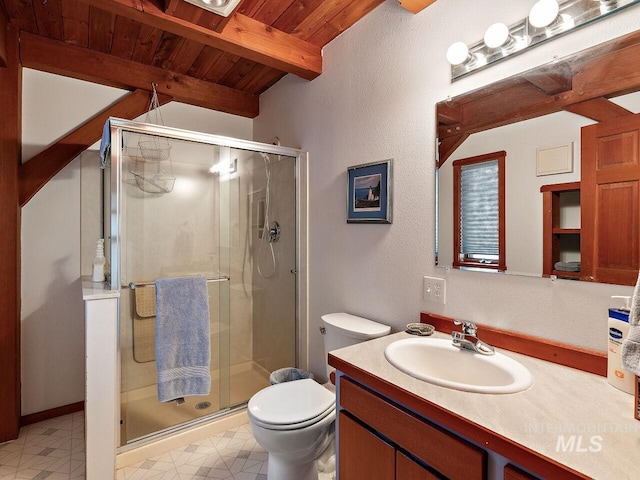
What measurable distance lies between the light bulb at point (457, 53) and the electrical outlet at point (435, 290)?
3.13 feet

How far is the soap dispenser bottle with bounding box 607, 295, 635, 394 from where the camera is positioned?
3.04 ft

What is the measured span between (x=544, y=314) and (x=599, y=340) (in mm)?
167

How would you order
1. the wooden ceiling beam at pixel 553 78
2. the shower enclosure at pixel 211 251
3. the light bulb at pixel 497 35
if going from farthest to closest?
the shower enclosure at pixel 211 251 < the light bulb at pixel 497 35 < the wooden ceiling beam at pixel 553 78

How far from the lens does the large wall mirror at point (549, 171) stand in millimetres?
1027

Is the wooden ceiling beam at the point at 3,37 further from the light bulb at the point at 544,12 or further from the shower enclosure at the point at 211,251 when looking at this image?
the light bulb at the point at 544,12

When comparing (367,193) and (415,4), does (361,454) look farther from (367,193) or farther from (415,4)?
(415,4)

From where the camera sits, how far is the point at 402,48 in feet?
5.60

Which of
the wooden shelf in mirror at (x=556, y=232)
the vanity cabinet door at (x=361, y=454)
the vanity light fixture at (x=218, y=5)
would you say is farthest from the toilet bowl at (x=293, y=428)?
the vanity light fixture at (x=218, y=5)

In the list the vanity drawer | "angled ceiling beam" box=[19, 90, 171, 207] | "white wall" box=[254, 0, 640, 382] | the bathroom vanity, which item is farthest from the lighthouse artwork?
"angled ceiling beam" box=[19, 90, 171, 207]

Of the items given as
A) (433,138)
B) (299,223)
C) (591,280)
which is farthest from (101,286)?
(591,280)

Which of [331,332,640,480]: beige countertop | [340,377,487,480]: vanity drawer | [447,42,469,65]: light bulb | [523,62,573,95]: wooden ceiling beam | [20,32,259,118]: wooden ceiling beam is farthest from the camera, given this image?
[20,32,259,118]: wooden ceiling beam

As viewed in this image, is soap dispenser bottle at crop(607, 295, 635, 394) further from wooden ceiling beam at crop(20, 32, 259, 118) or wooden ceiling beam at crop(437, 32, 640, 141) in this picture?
wooden ceiling beam at crop(20, 32, 259, 118)

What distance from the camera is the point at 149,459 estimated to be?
6.11ft

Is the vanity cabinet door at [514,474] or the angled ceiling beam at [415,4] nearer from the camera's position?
the vanity cabinet door at [514,474]
